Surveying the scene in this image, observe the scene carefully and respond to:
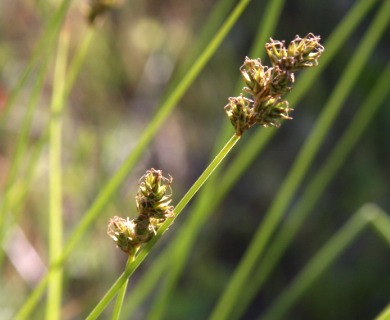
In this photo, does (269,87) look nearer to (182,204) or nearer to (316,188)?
(182,204)

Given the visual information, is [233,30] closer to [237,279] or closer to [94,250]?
[94,250]

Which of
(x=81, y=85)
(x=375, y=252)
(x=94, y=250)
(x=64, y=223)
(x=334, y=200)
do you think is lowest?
(x=375, y=252)

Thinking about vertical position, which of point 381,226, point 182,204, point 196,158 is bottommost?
→ point 381,226

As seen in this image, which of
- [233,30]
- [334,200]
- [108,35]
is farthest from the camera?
[108,35]

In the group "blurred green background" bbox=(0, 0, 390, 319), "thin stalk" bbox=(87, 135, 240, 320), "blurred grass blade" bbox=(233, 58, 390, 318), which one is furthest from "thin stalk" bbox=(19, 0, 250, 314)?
"blurred green background" bbox=(0, 0, 390, 319)

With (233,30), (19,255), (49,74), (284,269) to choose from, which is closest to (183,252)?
(19,255)

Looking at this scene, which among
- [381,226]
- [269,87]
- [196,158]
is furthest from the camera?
[196,158]

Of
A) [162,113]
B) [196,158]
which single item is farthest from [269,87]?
[196,158]
